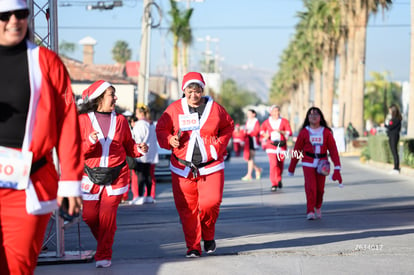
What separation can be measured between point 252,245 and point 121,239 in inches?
73.9

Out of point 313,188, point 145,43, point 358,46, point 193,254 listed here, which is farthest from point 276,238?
point 358,46

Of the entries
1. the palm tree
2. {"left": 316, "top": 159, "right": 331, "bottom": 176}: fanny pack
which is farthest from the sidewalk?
the palm tree

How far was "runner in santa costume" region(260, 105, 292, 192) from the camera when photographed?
1866 centimetres

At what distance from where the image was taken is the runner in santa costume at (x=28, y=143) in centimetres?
459

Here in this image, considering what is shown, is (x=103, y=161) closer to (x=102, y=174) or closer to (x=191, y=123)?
(x=102, y=174)

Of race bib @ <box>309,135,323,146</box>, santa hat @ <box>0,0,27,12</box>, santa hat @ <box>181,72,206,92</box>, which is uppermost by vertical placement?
santa hat @ <box>0,0,27,12</box>

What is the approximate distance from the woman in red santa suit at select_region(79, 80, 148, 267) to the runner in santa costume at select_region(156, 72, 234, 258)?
0.45 m

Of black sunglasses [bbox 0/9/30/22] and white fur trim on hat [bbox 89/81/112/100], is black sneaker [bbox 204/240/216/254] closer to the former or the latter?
white fur trim on hat [bbox 89/81/112/100]

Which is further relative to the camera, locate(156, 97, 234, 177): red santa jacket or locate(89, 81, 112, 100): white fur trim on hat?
locate(156, 97, 234, 177): red santa jacket

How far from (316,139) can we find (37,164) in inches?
335

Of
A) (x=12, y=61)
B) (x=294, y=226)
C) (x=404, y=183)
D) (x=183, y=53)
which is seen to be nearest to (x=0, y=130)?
(x=12, y=61)

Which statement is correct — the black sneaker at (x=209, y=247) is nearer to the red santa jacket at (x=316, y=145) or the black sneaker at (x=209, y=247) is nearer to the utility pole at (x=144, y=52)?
the red santa jacket at (x=316, y=145)

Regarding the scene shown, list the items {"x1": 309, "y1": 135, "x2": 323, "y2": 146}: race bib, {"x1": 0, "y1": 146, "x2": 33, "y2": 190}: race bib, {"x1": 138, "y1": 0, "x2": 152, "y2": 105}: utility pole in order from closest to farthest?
{"x1": 0, "y1": 146, "x2": 33, "y2": 190}: race bib → {"x1": 309, "y1": 135, "x2": 323, "y2": 146}: race bib → {"x1": 138, "y1": 0, "x2": 152, "y2": 105}: utility pole

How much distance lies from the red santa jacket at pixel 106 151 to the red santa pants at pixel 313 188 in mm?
4517
